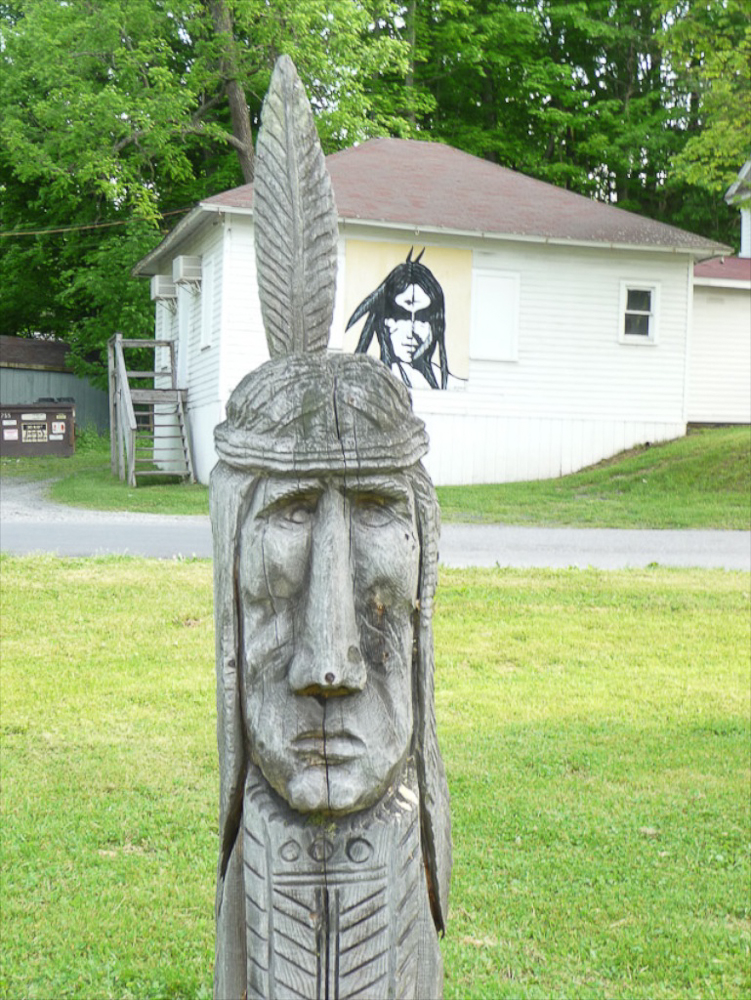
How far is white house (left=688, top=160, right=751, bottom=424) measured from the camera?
23.6m

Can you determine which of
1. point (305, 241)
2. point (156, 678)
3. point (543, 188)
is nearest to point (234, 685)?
point (305, 241)

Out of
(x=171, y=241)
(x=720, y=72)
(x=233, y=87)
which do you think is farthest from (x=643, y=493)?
(x=233, y=87)

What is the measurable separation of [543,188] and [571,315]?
3.50 m

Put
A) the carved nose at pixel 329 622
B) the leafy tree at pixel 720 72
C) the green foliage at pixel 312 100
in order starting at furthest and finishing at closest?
the green foliage at pixel 312 100 → the leafy tree at pixel 720 72 → the carved nose at pixel 329 622

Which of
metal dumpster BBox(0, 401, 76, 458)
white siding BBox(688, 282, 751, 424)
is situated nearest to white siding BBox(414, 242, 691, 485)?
white siding BBox(688, 282, 751, 424)

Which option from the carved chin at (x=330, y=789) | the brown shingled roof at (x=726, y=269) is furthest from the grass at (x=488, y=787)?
the brown shingled roof at (x=726, y=269)

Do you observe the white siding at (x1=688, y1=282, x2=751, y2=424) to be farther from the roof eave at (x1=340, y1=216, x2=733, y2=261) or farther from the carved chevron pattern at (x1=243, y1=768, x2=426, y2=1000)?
the carved chevron pattern at (x1=243, y1=768, x2=426, y2=1000)

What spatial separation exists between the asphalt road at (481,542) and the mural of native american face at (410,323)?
22.5 ft

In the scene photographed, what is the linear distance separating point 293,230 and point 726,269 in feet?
80.7

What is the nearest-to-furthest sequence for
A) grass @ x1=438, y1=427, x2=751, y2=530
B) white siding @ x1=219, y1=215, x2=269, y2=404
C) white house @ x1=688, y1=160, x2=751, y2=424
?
grass @ x1=438, y1=427, x2=751, y2=530, white siding @ x1=219, y1=215, x2=269, y2=404, white house @ x1=688, y1=160, x2=751, y2=424

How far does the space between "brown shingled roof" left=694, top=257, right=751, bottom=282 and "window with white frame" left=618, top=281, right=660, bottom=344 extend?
2681 mm

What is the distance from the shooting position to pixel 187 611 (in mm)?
8164

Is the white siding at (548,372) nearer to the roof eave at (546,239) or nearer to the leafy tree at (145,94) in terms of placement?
the roof eave at (546,239)

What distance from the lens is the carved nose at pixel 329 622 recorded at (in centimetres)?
192
